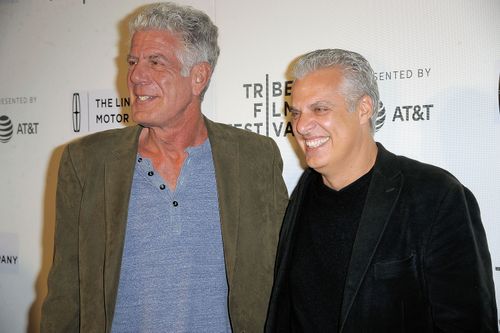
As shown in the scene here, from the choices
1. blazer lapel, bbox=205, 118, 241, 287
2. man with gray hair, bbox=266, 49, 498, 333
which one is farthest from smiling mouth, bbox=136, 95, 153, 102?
man with gray hair, bbox=266, 49, 498, 333

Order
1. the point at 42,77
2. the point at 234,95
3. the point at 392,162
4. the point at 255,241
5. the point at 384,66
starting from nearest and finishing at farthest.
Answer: the point at 392,162, the point at 255,241, the point at 384,66, the point at 234,95, the point at 42,77

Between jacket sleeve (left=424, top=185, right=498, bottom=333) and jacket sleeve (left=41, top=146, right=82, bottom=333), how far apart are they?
1.38m

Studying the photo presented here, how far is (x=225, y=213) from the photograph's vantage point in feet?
5.75

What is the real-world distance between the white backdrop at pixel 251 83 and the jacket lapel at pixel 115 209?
0.96 meters

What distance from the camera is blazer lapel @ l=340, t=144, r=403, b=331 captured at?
55.3 inches

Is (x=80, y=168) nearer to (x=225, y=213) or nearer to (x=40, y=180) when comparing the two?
(x=225, y=213)

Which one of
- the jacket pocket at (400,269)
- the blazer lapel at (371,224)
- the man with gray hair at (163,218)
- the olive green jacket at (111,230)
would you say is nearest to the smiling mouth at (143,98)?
the man with gray hair at (163,218)

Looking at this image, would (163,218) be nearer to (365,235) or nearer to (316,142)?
(316,142)

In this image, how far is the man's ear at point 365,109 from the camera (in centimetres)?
159

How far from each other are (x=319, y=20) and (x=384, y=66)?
0.45 m

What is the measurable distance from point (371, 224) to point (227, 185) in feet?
2.08

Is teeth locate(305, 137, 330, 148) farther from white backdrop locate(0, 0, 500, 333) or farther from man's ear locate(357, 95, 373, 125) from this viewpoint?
white backdrop locate(0, 0, 500, 333)

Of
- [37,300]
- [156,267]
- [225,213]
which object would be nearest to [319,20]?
[225,213]

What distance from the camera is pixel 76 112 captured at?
117 inches
